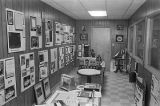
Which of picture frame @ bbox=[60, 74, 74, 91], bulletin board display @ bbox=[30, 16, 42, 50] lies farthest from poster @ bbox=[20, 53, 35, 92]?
picture frame @ bbox=[60, 74, 74, 91]

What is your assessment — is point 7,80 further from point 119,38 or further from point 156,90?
point 119,38

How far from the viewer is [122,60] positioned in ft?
24.7

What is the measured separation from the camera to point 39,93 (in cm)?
343

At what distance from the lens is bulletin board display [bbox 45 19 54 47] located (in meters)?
4.01

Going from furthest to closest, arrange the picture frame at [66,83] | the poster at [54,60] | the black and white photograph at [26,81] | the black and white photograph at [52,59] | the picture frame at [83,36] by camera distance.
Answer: the picture frame at [83,36] < the poster at [54,60] < the black and white photograph at [26,81] < the picture frame at [66,83] < the black and white photograph at [52,59]

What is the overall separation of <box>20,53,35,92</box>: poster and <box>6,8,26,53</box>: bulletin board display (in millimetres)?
217

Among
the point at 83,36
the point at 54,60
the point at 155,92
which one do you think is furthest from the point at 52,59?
the point at 83,36

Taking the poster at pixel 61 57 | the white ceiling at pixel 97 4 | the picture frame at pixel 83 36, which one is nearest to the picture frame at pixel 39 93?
the poster at pixel 61 57

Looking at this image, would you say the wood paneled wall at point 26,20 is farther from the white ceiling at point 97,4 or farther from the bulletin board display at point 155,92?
the bulletin board display at point 155,92

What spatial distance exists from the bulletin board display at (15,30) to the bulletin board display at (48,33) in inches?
43.6

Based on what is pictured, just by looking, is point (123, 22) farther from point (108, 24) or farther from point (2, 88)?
point (2, 88)

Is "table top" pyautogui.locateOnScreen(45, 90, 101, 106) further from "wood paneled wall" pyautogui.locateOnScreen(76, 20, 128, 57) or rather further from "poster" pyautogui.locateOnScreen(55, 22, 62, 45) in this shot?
"wood paneled wall" pyautogui.locateOnScreen(76, 20, 128, 57)

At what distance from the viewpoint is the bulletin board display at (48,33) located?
4008 mm

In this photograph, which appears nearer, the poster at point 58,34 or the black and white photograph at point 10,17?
the black and white photograph at point 10,17
